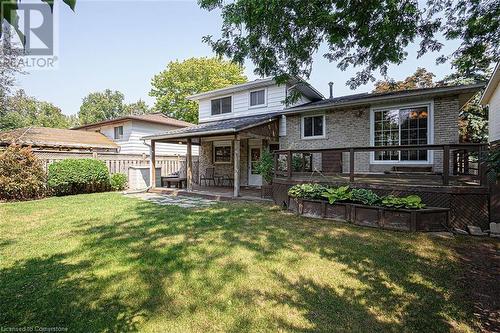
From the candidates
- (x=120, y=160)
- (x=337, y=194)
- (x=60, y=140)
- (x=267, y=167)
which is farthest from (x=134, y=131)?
(x=337, y=194)

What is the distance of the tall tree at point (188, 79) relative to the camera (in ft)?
113

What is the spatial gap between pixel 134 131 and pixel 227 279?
18617 millimetres

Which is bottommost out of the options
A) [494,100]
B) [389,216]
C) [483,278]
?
[483,278]

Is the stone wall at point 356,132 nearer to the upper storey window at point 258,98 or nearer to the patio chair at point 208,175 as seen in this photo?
the upper storey window at point 258,98

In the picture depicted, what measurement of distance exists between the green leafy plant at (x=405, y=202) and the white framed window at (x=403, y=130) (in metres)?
4.17

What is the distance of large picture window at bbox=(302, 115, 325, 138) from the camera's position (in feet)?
38.5

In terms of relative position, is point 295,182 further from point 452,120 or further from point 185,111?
point 185,111

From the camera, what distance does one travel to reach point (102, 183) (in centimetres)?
1285

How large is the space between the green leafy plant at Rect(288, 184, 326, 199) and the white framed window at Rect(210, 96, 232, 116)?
8824 millimetres

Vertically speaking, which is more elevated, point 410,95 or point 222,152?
point 410,95

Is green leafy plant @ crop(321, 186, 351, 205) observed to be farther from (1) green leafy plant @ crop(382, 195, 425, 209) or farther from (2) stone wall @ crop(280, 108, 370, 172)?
(2) stone wall @ crop(280, 108, 370, 172)

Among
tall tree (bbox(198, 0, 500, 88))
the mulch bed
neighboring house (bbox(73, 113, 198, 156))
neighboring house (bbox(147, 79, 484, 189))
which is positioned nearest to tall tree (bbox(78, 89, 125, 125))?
neighboring house (bbox(73, 113, 198, 156))

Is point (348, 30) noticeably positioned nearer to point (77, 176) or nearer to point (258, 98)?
point (258, 98)

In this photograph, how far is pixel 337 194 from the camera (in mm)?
6875
